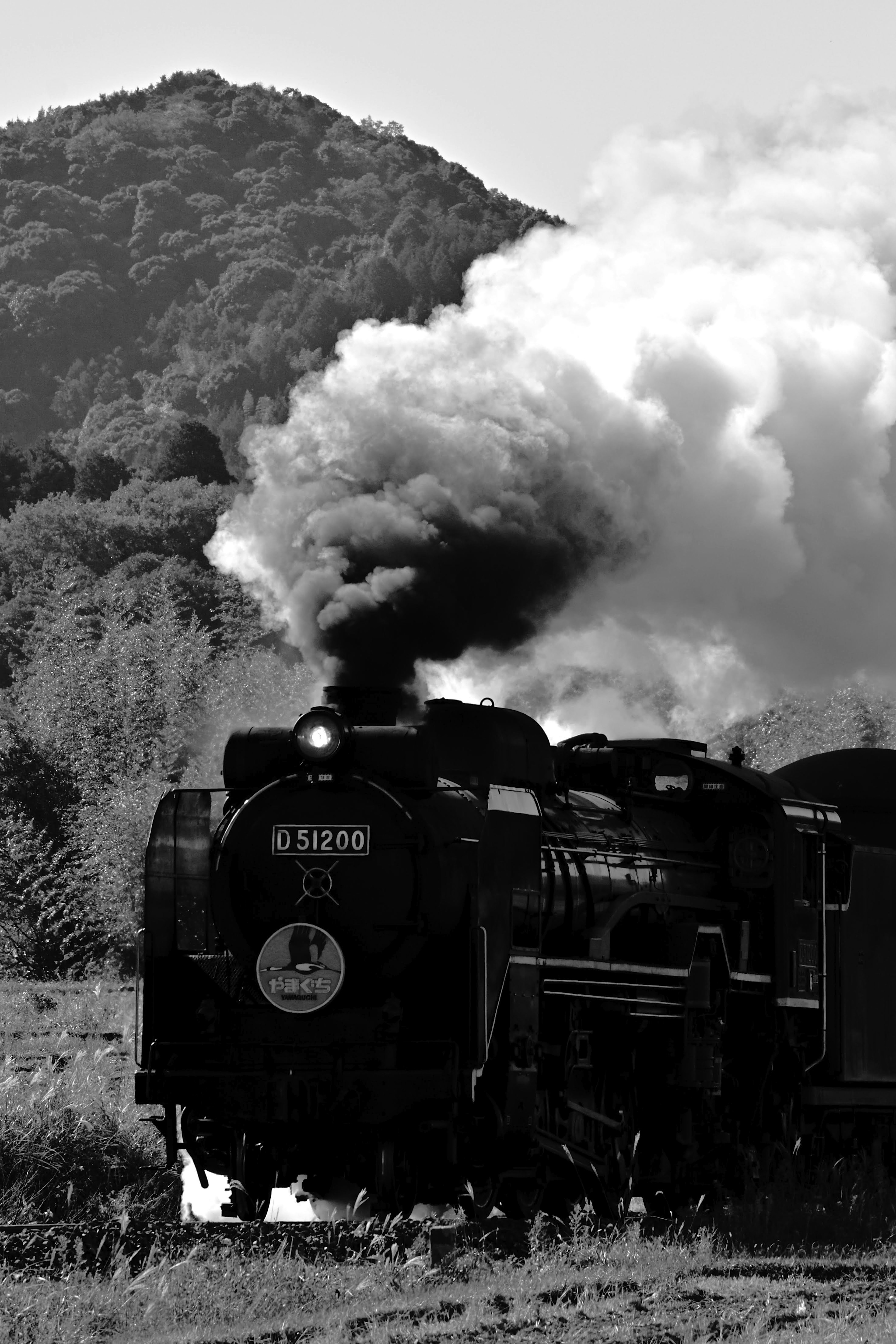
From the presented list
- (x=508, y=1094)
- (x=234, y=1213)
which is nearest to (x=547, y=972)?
(x=508, y=1094)

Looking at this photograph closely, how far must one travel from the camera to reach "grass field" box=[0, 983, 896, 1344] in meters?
8.75

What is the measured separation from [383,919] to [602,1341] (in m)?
3.88

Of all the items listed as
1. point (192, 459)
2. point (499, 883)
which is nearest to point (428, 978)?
point (499, 883)

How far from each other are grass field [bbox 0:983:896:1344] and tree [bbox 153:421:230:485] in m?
90.7

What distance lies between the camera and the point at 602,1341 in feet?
28.0

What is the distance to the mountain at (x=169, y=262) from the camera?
14675 cm

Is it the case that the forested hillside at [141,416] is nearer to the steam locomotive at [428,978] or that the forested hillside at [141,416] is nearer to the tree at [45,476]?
the tree at [45,476]

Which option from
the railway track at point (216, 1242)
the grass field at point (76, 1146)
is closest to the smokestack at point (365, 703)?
the railway track at point (216, 1242)

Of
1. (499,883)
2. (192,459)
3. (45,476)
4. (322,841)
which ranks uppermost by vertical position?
(192,459)

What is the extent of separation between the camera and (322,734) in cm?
1210

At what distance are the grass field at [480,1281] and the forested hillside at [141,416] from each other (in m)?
10.1

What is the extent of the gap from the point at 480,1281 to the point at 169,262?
17318 cm

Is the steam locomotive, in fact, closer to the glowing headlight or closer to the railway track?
the glowing headlight

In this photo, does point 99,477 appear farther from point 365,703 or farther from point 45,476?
point 365,703
